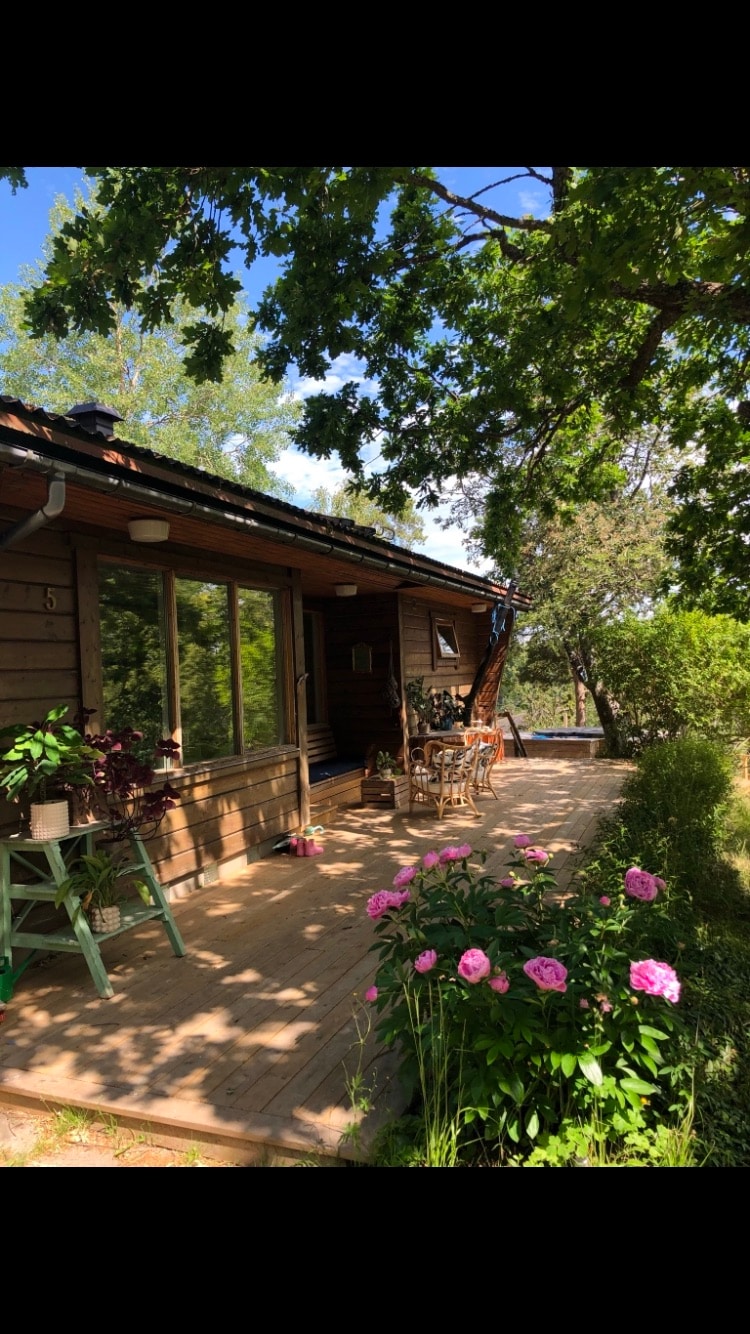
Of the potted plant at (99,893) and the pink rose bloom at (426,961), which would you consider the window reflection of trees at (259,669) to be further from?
the pink rose bloom at (426,961)

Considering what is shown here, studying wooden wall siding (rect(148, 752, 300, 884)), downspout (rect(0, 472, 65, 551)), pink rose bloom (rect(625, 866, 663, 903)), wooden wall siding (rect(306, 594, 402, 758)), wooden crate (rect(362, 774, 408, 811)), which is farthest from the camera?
wooden wall siding (rect(306, 594, 402, 758))

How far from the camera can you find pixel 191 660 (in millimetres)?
5398

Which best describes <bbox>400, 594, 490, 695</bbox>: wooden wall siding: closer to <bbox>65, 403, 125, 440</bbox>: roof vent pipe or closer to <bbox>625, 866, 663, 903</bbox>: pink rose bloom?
<bbox>65, 403, 125, 440</bbox>: roof vent pipe

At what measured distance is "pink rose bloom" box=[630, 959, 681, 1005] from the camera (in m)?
1.92

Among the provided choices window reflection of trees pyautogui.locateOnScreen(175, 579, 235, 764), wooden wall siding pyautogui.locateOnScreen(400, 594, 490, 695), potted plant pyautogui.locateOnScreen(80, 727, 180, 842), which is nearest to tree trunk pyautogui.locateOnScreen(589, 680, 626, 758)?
wooden wall siding pyautogui.locateOnScreen(400, 594, 490, 695)

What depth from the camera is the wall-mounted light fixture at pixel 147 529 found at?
427 cm

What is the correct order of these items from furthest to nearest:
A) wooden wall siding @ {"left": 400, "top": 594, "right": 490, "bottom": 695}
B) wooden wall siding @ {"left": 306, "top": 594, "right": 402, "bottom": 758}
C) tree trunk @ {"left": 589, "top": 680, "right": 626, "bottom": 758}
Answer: tree trunk @ {"left": 589, "top": 680, "right": 626, "bottom": 758} < wooden wall siding @ {"left": 400, "top": 594, "right": 490, "bottom": 695} < wooden wall siding @ {"left": 306, "top": 594, "right": 402, "bottom": 758}

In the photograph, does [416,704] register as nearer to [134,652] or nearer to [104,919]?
[134,652]

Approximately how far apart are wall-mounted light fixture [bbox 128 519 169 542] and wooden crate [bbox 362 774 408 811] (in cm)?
468

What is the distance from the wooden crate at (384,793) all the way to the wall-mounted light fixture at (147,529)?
4683 mm

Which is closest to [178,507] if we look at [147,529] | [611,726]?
[147,529]

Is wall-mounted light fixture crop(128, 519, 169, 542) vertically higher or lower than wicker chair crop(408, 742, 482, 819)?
higher

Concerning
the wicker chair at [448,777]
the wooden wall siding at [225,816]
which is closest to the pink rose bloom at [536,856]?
the wooden wall siding at [225,816]
